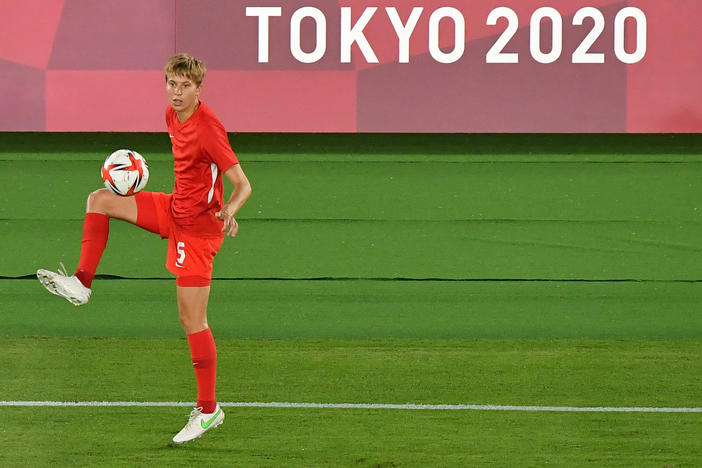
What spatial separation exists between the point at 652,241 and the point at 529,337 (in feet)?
3.29

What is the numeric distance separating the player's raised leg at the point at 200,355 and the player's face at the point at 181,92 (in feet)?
2.27

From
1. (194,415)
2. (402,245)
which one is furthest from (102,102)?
(194,415)

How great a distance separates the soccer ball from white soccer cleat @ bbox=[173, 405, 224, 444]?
0.95 m

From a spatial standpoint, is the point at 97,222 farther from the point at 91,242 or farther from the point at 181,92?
the point at 181,92

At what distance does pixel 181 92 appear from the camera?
15.5 feet

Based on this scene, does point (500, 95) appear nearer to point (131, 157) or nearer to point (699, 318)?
point (699, 318)

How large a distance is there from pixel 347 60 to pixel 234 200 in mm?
3025

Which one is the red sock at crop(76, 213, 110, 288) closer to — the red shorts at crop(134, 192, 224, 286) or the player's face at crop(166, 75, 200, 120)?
the red shorts at crop(134, 192, 224, 286)

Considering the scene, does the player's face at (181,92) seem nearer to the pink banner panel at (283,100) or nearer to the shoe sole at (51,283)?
the shoe sole at (51,283)

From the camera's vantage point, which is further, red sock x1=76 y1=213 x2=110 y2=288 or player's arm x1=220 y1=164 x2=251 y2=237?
red sock x1=76 y1=213 x2=110 y2=288

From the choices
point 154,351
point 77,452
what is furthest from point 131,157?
point 154,351

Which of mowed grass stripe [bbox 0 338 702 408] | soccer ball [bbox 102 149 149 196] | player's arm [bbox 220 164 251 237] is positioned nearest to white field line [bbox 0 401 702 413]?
mowed grass stripe [bbox 0 338 702 408]

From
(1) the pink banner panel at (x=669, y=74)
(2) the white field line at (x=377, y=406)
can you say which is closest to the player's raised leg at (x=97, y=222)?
(2) the white field line at (x=377, y=406)

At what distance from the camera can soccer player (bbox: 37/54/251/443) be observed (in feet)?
15.6
